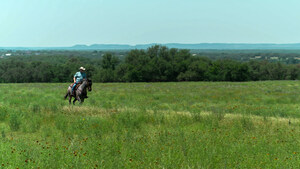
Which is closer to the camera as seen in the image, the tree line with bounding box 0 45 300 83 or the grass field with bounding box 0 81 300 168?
the grass field with bounding box 0 81 300 168

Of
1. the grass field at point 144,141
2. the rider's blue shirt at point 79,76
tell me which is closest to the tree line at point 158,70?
the rider's blue shirt at point 79,76

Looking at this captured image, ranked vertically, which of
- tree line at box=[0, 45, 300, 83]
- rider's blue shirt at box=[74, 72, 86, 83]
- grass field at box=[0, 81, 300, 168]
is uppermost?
rider's blue shirt at box=[74, 72, 86, 83]

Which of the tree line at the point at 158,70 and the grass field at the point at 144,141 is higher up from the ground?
the grass field at the point at 144,141

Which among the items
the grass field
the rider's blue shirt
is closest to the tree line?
the rider's blue shirt

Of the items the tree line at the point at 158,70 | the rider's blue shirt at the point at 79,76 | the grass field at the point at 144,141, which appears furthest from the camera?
the tree line at the point at 158,70

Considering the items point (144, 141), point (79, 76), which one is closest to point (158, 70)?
point (79, 76)

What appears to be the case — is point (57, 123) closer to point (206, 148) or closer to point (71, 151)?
point (71, 151)

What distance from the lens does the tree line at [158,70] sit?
83312 mm

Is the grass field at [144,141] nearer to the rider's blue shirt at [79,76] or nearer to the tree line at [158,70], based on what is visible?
the rider's blue shirt at [79,76]

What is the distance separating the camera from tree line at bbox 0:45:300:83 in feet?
273

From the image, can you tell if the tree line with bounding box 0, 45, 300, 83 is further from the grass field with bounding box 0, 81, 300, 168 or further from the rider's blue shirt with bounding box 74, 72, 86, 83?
the grass field with bounding box 0, 81, 300, 168

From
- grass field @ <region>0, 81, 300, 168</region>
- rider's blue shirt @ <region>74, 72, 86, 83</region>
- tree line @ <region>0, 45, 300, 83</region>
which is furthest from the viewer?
tree line @ <region>0, 45, 300, 83</region>

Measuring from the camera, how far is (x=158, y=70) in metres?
86.6

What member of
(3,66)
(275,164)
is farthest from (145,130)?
(3,66)
